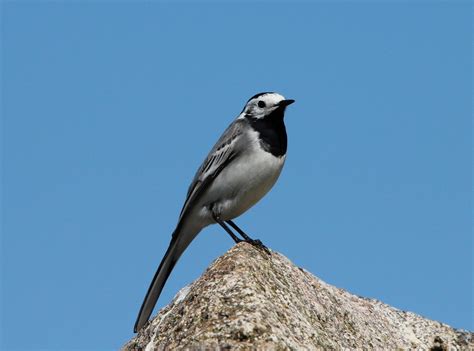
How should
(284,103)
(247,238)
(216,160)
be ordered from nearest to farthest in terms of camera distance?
(247,238), (216,160), (284,103)

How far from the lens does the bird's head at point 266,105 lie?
10.9 meters

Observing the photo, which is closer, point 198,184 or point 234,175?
point 234,175

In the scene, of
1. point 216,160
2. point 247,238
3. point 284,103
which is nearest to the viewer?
point 247,238

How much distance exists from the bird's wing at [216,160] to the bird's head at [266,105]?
9.4 inches

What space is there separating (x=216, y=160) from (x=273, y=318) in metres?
4.44

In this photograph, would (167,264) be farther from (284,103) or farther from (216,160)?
(284,103)

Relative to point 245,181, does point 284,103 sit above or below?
above

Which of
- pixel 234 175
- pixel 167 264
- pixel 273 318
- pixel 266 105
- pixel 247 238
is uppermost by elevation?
pixel 266 105

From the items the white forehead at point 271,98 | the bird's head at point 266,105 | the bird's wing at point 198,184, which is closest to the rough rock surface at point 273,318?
the bird's wing at point 198,184

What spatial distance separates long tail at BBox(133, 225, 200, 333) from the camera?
993 cm

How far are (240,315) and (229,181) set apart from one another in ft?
13.2

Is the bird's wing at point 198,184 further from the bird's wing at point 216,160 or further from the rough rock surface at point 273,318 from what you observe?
the rough rock surface at point 273,318

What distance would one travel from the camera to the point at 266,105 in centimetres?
1089

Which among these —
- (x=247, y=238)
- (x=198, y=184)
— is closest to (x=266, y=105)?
(x=198, y=184)
